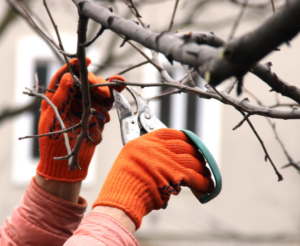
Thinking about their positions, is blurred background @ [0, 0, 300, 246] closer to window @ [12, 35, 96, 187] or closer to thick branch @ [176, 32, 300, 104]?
window @ [12, 35, 96, 187]

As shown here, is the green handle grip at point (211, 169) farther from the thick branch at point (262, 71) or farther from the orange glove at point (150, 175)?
the thick branch at point (262, 71)

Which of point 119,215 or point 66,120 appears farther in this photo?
point 66,120

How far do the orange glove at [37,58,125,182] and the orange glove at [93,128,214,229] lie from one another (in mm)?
345

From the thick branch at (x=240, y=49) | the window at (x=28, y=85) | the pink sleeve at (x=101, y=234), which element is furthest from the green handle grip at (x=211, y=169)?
the window at (x=28, y=85)

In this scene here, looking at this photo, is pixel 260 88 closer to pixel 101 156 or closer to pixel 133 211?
pixel 101 156

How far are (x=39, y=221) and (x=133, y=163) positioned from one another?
54 centimetres

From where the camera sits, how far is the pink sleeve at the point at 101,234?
98 cm

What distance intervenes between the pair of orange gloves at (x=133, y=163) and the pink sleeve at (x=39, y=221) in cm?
10

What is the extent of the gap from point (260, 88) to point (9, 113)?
488 centimetres

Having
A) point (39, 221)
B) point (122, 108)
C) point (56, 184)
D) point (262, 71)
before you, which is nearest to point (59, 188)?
point (56, 184)

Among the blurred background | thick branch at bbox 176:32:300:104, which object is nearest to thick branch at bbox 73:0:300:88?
thick branch at bbox 176:32:300:104

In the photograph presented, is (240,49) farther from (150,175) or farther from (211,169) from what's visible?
(211,169)

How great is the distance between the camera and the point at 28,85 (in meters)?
6.00

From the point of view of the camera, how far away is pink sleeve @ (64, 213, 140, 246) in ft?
3.21
